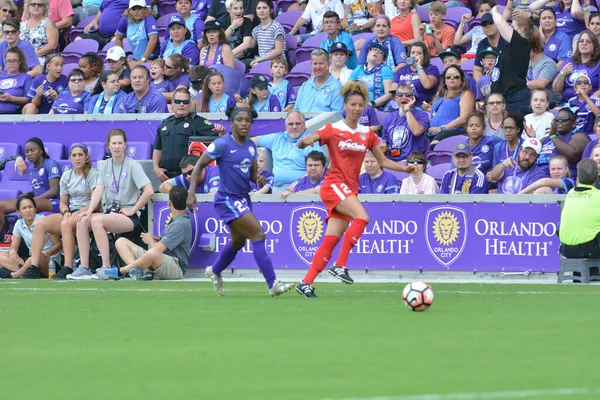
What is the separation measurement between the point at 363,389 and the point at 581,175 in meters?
9.19

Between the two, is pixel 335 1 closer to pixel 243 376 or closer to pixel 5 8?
pixel 5 8

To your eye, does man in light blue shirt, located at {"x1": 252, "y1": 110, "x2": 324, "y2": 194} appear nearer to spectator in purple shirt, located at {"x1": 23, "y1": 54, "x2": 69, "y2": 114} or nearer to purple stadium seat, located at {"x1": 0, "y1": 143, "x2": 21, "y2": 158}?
purple stadium seat, located at {"x1": 0, "y1": 143, "x2": 21, "y2": 158}

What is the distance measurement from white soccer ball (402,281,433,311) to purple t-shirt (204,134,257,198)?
9.64ft

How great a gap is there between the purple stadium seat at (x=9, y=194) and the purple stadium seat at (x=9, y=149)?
0.85 meters

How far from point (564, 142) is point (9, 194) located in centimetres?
866

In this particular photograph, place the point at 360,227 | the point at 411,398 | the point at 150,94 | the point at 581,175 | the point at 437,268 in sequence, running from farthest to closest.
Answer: the point at 150,94
the point at 437,268
the point at 581,175
the point at 360,227
the point at 411,398

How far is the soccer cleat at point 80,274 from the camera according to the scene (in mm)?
16438

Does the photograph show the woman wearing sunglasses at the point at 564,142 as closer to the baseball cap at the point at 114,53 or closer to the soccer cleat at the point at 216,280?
the soccer cleat at the point at 216,280

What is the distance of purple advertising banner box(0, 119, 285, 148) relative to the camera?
18.1 metres

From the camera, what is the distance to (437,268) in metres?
15.5

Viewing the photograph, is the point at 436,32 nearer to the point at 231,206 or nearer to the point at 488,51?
the point at 488,51

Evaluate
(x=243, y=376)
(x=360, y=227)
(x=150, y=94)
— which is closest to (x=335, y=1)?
(x=150, y=94)

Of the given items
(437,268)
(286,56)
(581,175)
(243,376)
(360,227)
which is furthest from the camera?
(286,56)

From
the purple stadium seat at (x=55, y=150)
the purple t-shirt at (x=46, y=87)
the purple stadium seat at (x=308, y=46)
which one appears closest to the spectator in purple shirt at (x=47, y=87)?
the purple t-shirt at (x=46, y=87)
